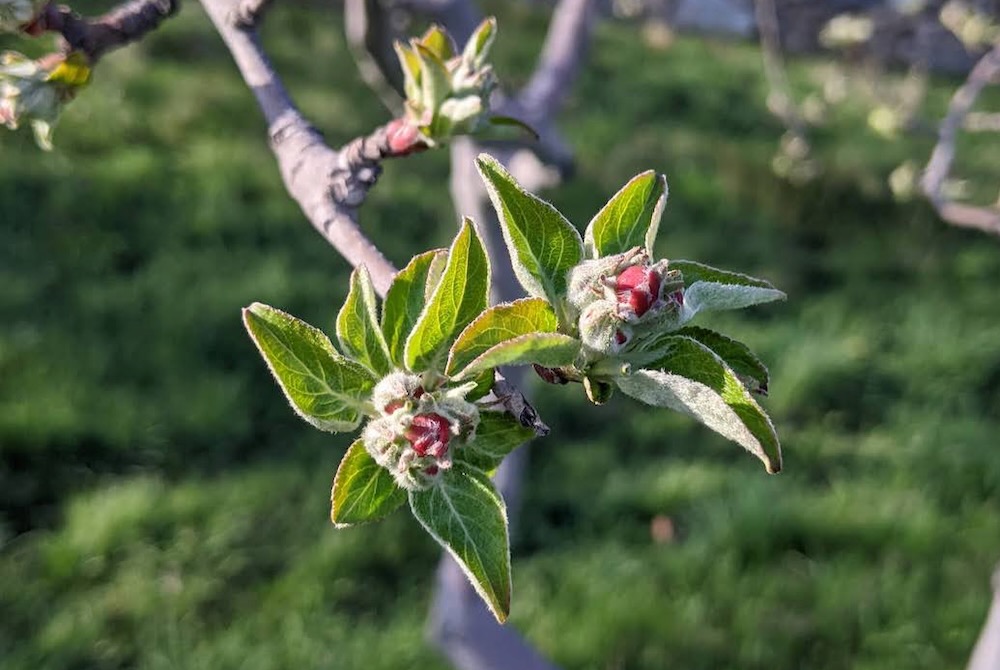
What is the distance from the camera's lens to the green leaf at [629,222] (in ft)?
2.91

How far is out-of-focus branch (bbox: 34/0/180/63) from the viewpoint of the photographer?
1238 millimetres

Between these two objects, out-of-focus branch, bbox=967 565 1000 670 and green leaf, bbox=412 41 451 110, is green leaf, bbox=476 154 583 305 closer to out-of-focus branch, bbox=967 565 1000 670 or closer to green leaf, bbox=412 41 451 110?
green leaf, bbox=412 41 451 110

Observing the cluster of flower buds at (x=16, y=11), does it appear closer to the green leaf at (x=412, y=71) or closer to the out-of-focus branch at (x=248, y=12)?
the out-of-focus branch at (x=248, y=12)

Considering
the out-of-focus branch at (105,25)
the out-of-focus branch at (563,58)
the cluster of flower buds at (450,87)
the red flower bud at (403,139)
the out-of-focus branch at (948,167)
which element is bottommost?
the out-of-focus branch at (948,167)

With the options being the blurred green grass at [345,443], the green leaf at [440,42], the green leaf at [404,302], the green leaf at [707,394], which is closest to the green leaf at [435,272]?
the green leaf at [404,302]

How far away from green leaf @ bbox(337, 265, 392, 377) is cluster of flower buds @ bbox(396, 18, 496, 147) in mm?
263

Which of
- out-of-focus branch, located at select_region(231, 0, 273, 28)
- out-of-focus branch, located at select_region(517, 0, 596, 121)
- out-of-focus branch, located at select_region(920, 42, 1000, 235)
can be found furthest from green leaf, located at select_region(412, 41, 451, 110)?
out-of-focus branch, located at select_region(517, 0, 596, 121)

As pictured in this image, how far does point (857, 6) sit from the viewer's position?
387 inches

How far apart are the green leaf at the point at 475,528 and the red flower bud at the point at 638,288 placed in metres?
0.21

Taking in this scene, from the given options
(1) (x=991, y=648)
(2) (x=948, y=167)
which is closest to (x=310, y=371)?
(2) (x=948, y=167)

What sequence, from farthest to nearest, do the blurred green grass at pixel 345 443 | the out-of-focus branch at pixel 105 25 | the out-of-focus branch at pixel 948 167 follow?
the blurred green grass at pixel 345 443 < the out-of-focus branch at pixel 948 167 < the out-of-focus branch at pixel 105 25

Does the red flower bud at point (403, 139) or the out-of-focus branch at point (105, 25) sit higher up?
the out-of-focus branch at point (105, 25)

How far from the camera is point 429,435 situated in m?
0.83

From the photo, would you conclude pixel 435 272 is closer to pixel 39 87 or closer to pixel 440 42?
pixel 440 42
